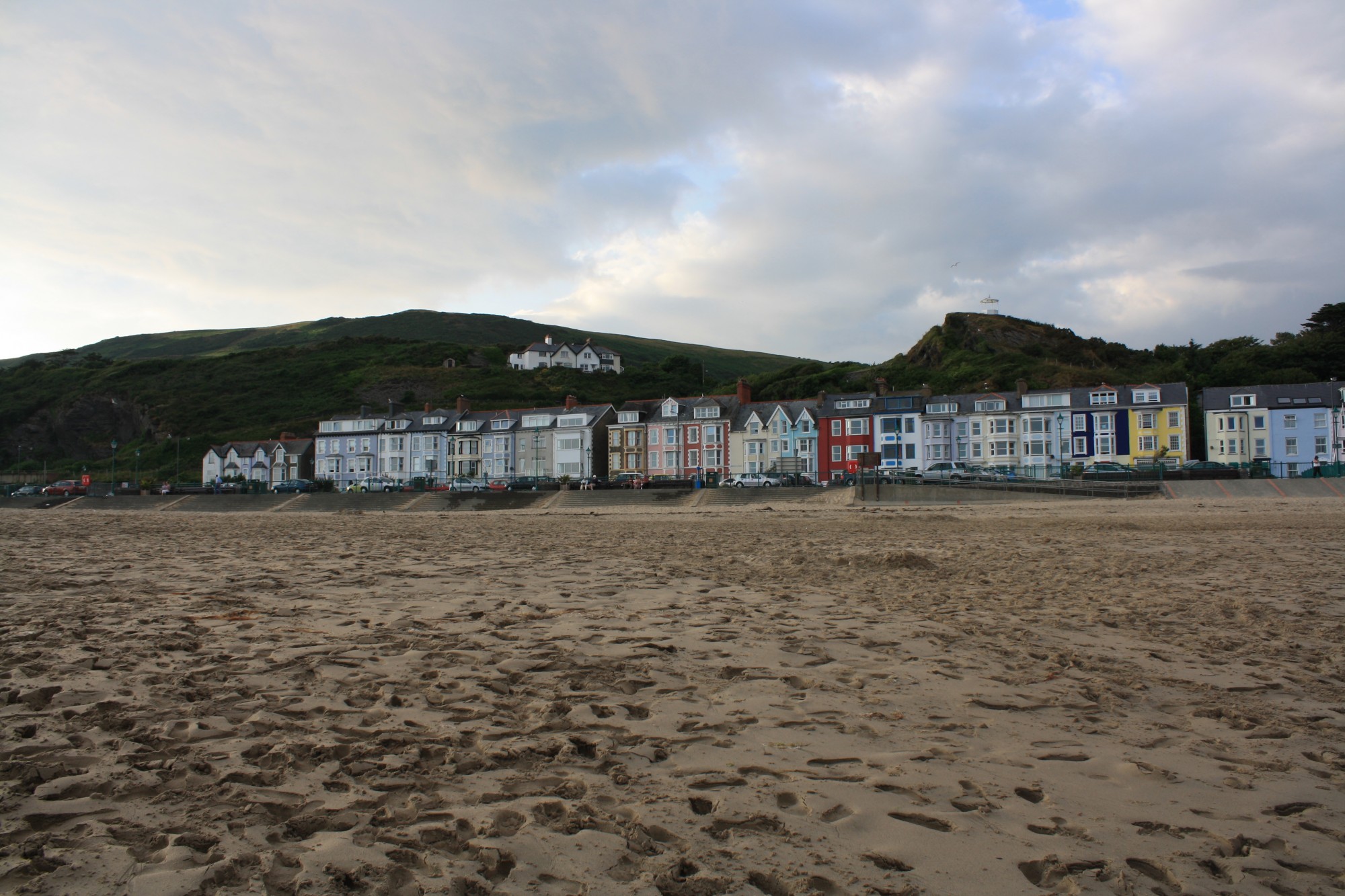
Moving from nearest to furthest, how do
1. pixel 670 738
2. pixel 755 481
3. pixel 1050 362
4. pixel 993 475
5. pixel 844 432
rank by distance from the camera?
pixel 670 738 < pixel 993 475 < pixel 755 481 < pixel 844 432 < pixel 1050 362

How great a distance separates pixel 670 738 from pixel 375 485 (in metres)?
76.6

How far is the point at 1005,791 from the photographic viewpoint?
12.7 ft

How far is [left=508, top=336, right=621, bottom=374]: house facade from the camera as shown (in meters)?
139

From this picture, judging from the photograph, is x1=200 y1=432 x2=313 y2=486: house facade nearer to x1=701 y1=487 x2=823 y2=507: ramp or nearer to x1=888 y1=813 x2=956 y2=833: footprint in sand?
x1=701 y1=487 x2=823 y2=507: ramp

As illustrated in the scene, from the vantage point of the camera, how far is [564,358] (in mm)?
142250

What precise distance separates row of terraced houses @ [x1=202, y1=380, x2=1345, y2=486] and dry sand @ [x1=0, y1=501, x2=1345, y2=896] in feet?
161

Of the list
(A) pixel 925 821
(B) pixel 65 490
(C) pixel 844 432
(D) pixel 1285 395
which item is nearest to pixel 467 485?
(C) pixel 844 432

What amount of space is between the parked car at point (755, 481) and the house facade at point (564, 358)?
8672 cm

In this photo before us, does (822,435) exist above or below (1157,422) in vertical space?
below

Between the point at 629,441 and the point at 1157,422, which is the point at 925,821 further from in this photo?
the point at 629,441

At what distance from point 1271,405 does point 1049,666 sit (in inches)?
2935

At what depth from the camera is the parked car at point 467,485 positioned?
5808cm

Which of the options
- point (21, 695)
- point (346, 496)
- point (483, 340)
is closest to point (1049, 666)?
point (21, 695)

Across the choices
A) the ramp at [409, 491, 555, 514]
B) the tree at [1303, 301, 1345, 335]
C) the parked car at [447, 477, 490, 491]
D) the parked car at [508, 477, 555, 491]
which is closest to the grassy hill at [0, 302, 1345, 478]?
the tree at [1303, 301, 1345, 335]
